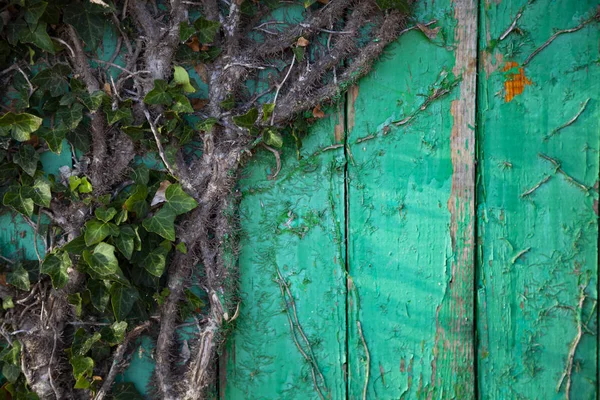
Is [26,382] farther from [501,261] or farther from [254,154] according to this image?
[501,261]

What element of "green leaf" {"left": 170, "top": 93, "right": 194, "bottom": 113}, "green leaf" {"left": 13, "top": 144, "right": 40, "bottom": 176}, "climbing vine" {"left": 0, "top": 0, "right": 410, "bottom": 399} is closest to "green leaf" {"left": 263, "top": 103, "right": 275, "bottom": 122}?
"climbing vine" {"left": 0, "top": 0, "right": 410, "bottom": 399}

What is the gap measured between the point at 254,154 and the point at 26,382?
29.1 inches

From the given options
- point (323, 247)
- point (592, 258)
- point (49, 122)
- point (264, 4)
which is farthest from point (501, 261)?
point (49, 122)

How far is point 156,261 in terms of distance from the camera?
1.38 m

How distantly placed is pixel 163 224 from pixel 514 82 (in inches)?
33.8

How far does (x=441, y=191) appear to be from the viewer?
1.44 metres

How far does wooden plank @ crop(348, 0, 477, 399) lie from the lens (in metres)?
1.42

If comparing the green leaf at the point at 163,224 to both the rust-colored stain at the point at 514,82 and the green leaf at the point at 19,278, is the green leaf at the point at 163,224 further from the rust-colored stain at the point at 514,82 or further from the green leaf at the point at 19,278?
the rust-colored stain at the point at 514,82

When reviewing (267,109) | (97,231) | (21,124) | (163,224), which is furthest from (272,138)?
(21,124)

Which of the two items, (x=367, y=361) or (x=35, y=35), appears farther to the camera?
(x=367, y=361)

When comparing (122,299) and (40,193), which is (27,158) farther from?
(122,299)

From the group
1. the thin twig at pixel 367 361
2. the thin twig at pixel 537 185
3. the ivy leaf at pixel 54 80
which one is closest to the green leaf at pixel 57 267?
the ivy leaf at pixel 54 80

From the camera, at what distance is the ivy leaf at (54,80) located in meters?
1.37

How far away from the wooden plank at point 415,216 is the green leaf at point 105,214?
0.54 metres
